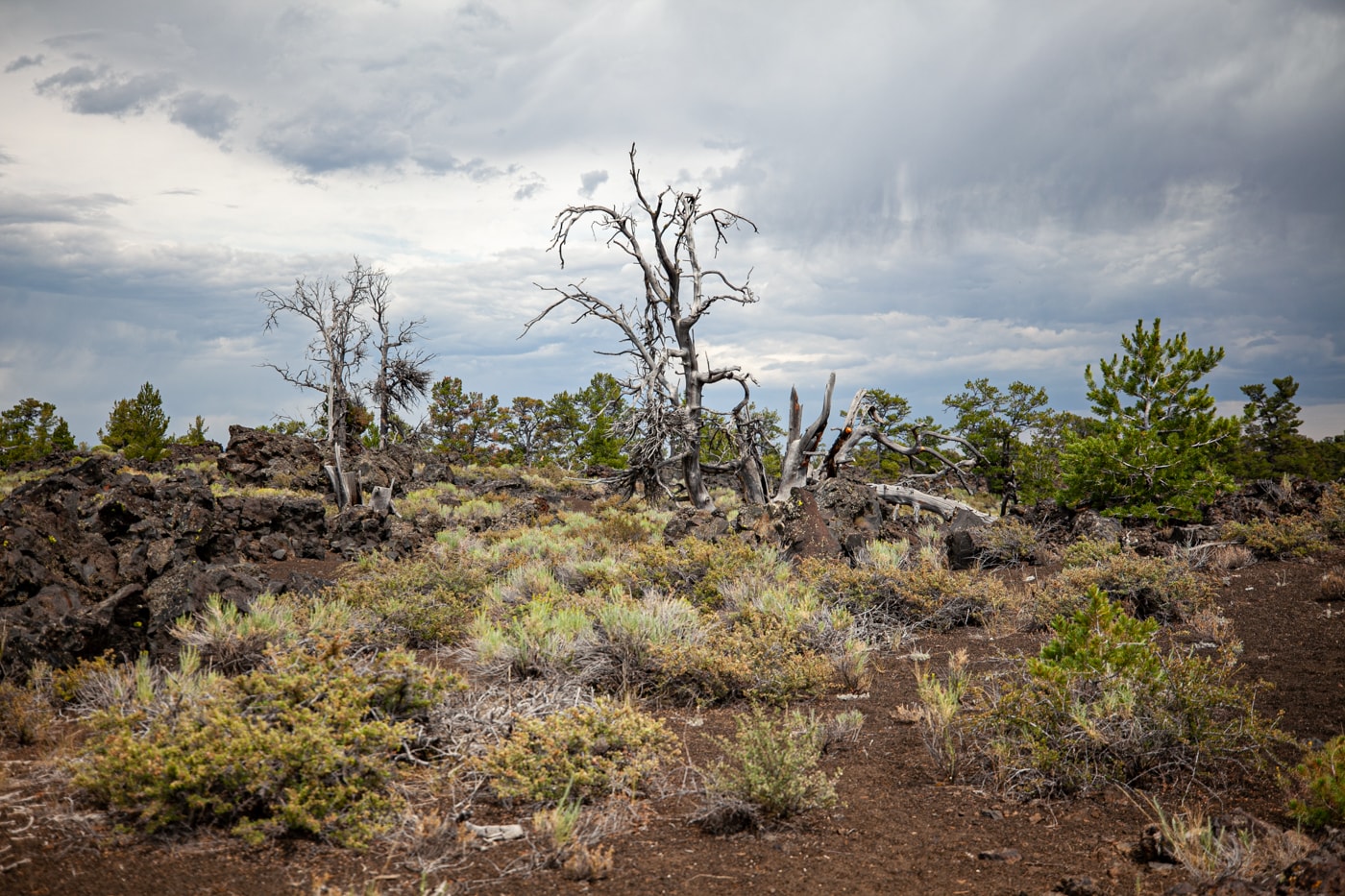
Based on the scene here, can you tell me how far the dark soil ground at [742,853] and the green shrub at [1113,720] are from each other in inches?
8.0

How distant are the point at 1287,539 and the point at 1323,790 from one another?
984 cm

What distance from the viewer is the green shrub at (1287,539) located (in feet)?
36.5

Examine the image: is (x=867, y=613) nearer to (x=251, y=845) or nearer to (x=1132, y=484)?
(x=251, y=845)

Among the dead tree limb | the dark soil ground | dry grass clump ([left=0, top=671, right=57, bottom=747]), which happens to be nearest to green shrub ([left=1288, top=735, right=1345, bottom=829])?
the dark soil ground

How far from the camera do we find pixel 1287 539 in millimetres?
11344

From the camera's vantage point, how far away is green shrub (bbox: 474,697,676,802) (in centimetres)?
449

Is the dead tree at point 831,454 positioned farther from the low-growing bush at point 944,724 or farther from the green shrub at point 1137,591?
the low-growing bush at point 944,724

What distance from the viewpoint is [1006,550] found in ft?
42.2

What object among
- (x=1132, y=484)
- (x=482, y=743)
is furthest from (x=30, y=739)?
(x=1132, y=484)

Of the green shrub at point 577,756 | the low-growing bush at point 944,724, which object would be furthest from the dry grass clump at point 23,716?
the low-growing bush at point 944,724

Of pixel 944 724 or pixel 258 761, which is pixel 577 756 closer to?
pixel 258 761

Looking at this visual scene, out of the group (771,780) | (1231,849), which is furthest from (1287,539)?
(771,780)

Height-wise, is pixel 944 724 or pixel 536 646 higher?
pixel 536 646

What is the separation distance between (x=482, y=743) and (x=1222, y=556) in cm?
1141
